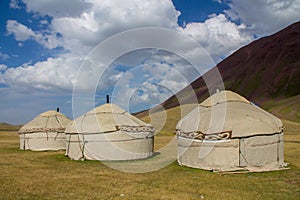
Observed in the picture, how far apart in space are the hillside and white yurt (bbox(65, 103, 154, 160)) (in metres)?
51.3

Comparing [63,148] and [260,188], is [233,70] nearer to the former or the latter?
[63,148]

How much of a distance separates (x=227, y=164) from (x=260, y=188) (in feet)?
8.86

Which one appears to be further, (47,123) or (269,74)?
(269,74)

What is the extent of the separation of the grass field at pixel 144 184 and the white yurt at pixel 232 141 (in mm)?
568

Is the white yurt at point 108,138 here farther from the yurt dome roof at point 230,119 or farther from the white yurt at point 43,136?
the white yurt at point 43,136

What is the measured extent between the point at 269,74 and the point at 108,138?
8658cm

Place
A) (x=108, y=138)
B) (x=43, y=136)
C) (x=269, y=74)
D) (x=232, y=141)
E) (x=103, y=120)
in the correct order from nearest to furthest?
(x=232, y=141), (x=108, y=138), (x=103, y=120), (x=43, y=136), (x=269, y=74)

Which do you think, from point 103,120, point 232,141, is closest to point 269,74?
point 103,120

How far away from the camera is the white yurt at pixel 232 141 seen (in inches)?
408

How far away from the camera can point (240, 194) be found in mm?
7133

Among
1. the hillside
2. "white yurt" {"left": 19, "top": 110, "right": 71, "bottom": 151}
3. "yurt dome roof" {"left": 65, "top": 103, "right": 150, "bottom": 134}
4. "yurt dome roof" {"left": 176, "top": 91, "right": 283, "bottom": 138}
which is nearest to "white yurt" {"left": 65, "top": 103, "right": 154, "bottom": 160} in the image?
"yurt dome roof" {"left": 65, "top": 103, "right": 150, "bottom": 134}

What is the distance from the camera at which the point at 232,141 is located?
10.4 m

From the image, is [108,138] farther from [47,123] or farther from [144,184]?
[47,123]

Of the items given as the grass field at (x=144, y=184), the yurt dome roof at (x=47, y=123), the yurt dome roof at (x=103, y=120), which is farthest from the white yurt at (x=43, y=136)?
the grass field at (x=144, y=184)
